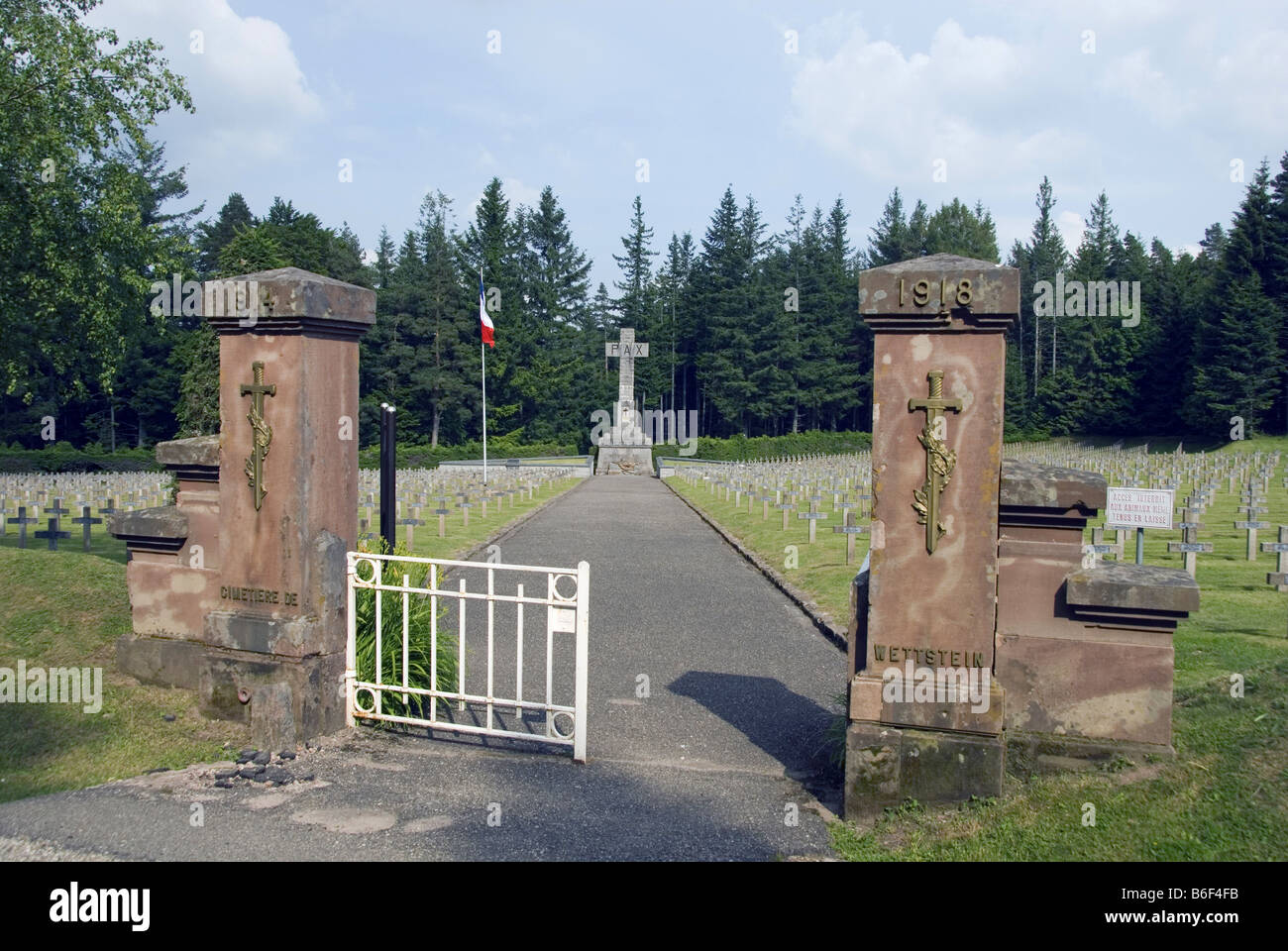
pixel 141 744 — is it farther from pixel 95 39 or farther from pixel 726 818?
pixel 95 39

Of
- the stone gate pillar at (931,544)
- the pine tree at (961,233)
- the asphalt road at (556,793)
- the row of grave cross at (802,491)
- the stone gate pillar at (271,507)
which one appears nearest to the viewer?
the asphalt road at (556,793)

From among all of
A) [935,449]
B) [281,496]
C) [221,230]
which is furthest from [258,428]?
[221,230]

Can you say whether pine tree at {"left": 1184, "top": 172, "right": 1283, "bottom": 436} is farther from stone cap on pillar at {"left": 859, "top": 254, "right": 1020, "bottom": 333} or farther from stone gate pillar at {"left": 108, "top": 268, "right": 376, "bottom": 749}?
stone gate pillar at {"left": 108, "top": 268, "right": 376, "bottom": 749}

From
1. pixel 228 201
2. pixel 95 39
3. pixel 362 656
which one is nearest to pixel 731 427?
pixel 228 201

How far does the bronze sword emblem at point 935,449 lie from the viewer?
524cm

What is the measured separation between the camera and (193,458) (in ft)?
22.2

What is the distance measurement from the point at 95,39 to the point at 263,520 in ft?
32.8

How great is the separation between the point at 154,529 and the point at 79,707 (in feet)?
3.99

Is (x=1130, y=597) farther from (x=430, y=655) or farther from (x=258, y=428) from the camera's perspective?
(x=258, y=428)

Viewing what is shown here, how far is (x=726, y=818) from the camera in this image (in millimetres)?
5230

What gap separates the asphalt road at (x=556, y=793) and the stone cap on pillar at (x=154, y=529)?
1.78m

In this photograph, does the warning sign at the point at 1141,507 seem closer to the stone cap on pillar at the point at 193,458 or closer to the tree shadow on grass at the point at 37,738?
the stone cap on pillar at the point at 193,458

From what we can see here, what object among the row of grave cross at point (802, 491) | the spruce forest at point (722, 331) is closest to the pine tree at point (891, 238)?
the spruce forest at point (722, 331)
